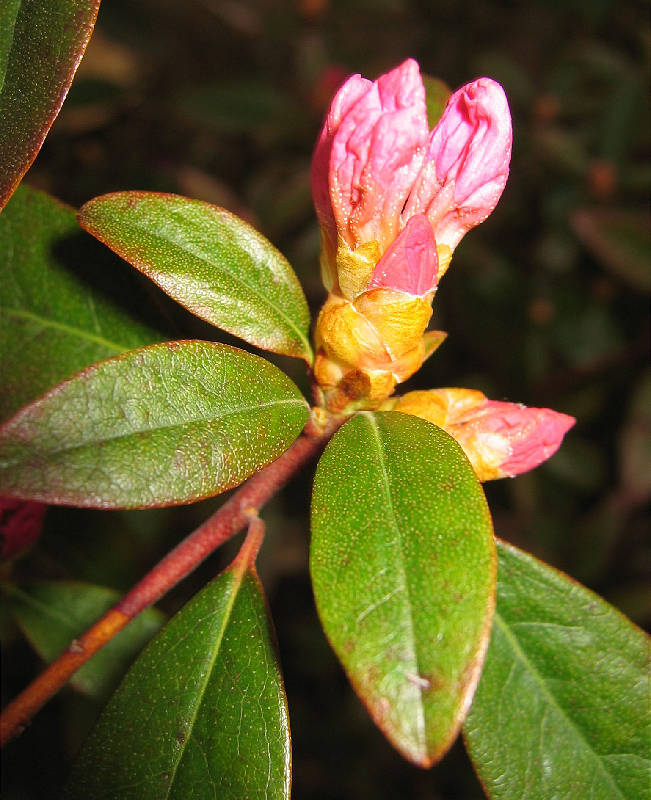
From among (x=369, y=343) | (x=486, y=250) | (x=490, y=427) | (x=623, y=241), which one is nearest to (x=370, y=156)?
(x=369, y=343)

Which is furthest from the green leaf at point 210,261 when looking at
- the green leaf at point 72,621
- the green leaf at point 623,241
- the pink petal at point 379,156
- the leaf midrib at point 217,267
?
the green leaf at point 623,241

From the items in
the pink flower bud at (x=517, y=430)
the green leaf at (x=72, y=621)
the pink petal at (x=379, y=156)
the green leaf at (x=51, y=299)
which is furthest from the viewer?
the green leaf at (x=72, y=621)

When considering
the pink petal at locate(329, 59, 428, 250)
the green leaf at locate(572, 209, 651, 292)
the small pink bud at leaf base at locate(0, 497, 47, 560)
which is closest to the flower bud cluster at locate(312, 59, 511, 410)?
the pink petal at locate(329, 59, 428, 250)

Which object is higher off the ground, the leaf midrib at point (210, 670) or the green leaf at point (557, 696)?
the leaf midrib at point (210, 670)

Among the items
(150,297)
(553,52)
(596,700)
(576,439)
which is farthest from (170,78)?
(596,700)

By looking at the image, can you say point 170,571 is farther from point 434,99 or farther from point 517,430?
point 434,99

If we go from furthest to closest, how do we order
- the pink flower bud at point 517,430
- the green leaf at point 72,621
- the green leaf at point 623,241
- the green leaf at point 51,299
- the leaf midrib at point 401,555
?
the green leaf at point 623,241
the green leaf at point 72,621
the green leaf at point 51,299
the pink flower bud at point 517,430
the leaf midrib at point 401,555

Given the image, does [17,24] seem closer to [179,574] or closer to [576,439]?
[179,574]

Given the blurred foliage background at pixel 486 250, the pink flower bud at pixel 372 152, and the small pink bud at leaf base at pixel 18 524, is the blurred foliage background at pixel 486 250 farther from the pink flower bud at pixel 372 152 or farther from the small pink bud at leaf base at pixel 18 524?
the pink flower bud at pixel 372 152
